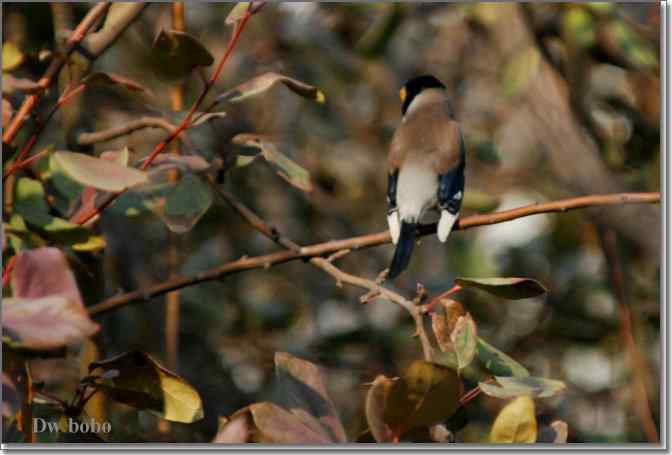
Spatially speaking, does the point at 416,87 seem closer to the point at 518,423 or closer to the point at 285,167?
the point at 285,167

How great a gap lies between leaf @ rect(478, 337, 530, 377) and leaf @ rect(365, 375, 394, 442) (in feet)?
1.04

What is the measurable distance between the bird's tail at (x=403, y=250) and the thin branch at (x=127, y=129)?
83 cm

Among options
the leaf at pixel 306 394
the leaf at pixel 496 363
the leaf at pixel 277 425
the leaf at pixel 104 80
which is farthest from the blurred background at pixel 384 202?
the leaf at pixel 277 425

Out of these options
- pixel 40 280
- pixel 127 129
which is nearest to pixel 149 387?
pixel 40 280

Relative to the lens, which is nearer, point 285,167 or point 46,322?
point 46,322

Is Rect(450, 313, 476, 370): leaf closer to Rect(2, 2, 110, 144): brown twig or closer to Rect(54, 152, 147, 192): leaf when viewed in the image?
Rect(54, 152, 147, 192): leaf

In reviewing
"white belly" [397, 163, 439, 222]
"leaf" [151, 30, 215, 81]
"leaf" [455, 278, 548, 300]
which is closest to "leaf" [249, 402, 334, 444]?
"leaf" [455, 278, 548, 300]

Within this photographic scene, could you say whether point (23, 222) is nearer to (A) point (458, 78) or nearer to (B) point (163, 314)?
(B) point (163, 314)

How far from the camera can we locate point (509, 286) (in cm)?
178

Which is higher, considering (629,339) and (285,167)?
(285,167)

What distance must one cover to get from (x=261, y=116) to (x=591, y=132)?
1.42m

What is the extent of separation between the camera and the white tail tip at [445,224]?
115 inches

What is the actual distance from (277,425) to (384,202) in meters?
3.45

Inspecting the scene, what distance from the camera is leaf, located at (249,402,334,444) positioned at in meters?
1.52
